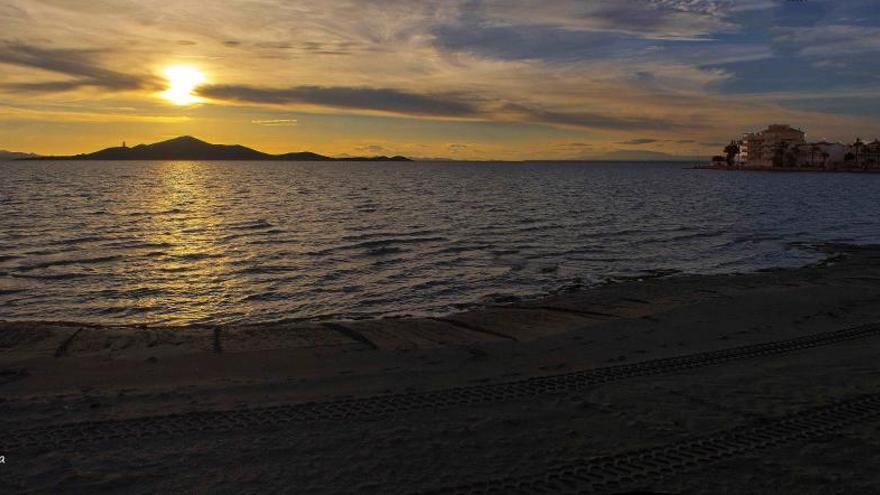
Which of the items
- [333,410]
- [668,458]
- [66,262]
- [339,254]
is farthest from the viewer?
[339,254]

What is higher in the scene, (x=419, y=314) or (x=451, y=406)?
(x=451, y=406)

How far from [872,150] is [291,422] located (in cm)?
22601

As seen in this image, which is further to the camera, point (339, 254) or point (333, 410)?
point (339, 254)

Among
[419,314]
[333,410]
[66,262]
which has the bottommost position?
[419,314]

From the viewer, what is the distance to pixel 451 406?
841cm

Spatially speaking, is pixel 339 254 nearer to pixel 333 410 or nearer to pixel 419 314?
pixel 419 314

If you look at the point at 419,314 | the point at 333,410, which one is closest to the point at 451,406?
the point at 333,410

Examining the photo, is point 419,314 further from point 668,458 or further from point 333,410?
point 668,458

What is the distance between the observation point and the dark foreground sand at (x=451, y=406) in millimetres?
6285

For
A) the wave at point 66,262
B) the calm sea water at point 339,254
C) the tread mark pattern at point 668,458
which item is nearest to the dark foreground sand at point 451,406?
the tread mark pattern at point 668,458

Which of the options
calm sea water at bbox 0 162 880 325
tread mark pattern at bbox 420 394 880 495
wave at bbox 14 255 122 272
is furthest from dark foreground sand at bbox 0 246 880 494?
wave at bbox 14 255 122 272

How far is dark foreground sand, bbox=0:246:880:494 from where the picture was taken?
629cm

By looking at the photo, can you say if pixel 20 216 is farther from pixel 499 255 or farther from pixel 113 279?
pixel 499 255

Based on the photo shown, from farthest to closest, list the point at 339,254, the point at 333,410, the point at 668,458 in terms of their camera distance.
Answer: the point at 339,254
the point at 333,410
the point at 668,458
